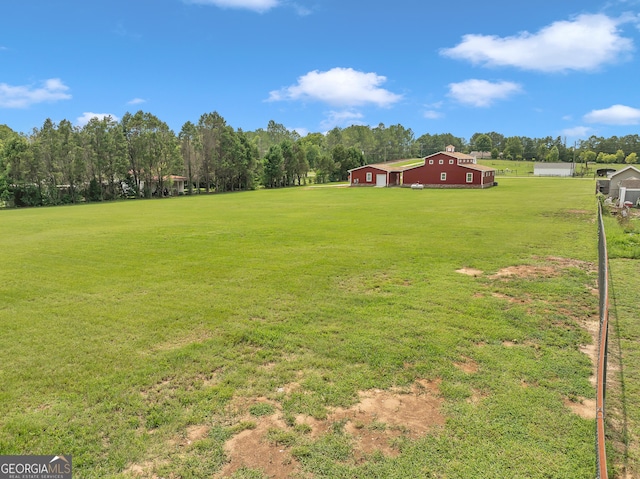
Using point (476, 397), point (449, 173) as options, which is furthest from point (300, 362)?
point (449, 173)

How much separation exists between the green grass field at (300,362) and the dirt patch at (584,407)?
0.07m

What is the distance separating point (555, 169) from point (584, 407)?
102 metres

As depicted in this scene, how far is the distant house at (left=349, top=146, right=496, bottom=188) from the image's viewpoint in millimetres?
51875

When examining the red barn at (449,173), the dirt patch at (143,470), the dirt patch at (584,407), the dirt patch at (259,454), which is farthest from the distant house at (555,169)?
the dirt patch at (143,470)

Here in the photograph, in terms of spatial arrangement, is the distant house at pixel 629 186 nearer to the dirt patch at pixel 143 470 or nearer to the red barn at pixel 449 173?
the red barn at pixel 449 173

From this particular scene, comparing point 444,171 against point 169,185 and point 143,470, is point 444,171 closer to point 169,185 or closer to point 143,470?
point 169,185

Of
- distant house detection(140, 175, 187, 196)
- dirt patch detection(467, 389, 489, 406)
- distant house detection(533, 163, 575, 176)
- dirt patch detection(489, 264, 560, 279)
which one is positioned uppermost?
distant house detection(533, 163, 575, 176)

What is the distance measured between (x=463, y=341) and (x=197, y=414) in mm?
3919

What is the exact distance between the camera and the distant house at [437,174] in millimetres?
51875

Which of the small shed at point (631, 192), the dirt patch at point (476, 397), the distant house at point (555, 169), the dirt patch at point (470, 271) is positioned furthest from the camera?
the distant house at point (555, 169)

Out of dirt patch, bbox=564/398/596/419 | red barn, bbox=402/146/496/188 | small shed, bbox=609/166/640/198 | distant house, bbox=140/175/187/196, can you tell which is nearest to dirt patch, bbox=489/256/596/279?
dirt patch, bbox=564/398/596/419

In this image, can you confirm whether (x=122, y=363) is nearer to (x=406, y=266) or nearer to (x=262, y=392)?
(x=262, y=392)

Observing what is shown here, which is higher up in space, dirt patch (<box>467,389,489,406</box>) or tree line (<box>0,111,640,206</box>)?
tree line (<box>0,111,640,206</box>)

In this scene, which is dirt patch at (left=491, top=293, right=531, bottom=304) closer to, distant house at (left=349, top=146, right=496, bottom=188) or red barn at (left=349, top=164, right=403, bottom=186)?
distant house at (left=349, top=146, right=496, bottom=188)
